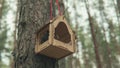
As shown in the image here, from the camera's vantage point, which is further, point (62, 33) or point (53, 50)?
point (62, 33)

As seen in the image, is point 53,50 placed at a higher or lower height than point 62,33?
lower

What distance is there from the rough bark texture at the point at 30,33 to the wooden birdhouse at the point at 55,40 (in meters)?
0.05

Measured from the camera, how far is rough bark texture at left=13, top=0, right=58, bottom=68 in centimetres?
182

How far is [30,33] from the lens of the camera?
193 cm

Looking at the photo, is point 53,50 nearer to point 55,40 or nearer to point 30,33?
point 55,40

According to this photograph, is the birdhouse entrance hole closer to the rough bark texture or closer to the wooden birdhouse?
the wooden birdhouse

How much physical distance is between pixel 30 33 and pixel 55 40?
253mm

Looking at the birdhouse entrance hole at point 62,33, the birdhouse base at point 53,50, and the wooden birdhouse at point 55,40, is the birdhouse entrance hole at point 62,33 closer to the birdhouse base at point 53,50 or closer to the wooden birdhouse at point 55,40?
the wooden birdhouse at point 55,40

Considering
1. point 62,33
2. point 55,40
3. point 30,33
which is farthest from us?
point 62,33

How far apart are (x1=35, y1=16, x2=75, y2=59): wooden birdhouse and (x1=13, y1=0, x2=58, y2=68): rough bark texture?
0.05 m

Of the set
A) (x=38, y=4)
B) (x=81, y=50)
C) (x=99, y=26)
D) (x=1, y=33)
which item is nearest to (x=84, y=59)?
(x=81, y=50)

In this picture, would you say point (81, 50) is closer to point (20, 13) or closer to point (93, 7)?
point (93, 7)

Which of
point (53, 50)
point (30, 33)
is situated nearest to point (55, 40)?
point (53, 50)

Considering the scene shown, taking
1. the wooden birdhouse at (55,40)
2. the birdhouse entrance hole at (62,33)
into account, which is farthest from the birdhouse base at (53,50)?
the birdhouse entrance hole at (62,33)
